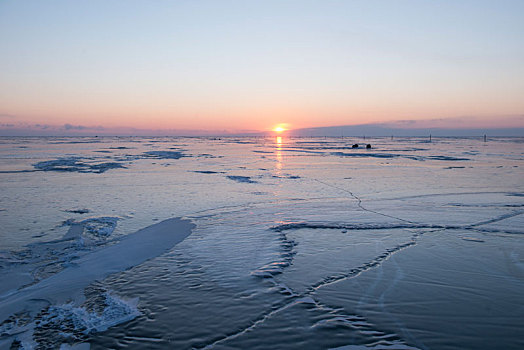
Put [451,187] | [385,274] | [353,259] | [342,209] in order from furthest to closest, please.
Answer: [451,187] < [342,209] < [353,259] < [385,274]

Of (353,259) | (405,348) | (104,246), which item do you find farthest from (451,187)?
(104,246)

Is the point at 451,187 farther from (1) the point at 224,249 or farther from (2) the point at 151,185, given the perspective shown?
(2) the point at 151,185

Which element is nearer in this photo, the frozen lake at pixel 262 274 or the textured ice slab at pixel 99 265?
the frozen lake at pixel 262 274

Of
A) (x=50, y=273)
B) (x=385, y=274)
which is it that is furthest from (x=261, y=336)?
(x=50, y=273)

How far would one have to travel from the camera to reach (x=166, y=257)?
650cm

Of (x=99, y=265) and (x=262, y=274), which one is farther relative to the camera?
(x=99, y=265)

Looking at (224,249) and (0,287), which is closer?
(0,287)

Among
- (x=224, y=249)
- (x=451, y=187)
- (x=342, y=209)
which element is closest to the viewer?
(x=224, y=249)

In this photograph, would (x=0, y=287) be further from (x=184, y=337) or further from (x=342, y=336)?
(x=342, y=336)

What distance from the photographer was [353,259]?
20.5 feet

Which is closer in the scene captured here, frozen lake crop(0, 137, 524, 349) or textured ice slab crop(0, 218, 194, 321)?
frozen lake crop(0, 137, 524, 349)

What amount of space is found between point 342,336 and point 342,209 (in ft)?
22.8

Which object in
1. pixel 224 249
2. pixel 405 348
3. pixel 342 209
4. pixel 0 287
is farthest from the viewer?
pixel 342 209

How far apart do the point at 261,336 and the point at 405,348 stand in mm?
1632
